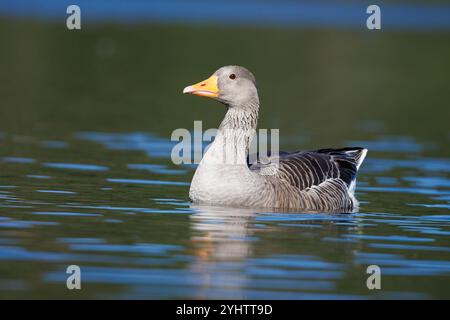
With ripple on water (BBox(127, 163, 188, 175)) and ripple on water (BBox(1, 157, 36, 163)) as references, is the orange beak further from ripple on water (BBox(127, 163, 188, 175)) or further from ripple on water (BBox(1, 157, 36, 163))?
ripple on water (BBox(1, 157, 36, 163))

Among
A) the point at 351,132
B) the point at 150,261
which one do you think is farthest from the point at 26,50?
the point at 150,261

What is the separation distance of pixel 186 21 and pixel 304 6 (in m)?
28.6

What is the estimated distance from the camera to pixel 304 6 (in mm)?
98875

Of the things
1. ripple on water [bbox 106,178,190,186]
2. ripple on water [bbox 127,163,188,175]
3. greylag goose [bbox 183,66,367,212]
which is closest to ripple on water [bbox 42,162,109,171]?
ripple on water [bbox 127,163,188,175]

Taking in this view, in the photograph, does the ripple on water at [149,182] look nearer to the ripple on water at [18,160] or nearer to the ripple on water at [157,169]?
the ripple on water at [157,169]

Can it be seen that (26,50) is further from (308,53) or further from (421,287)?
(421,287)

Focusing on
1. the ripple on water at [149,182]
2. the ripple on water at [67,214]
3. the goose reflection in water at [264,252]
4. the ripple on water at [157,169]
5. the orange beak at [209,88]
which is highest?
the orange beak at [209,88]

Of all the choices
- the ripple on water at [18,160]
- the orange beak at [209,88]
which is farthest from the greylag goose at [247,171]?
the ripple on water at [18,160]

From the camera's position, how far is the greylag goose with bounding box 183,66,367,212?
15.9 meters

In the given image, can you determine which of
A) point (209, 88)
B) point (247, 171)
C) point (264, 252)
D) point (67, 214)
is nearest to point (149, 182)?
point (209, 88)

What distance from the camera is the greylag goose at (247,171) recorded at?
1585 cm

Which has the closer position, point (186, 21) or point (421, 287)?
point (421, 287)

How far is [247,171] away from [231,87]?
4.75 feet

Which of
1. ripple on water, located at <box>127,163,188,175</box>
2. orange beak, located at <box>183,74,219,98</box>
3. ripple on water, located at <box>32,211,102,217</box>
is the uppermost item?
orange beak, located at <box>183,74,219,98</box>
